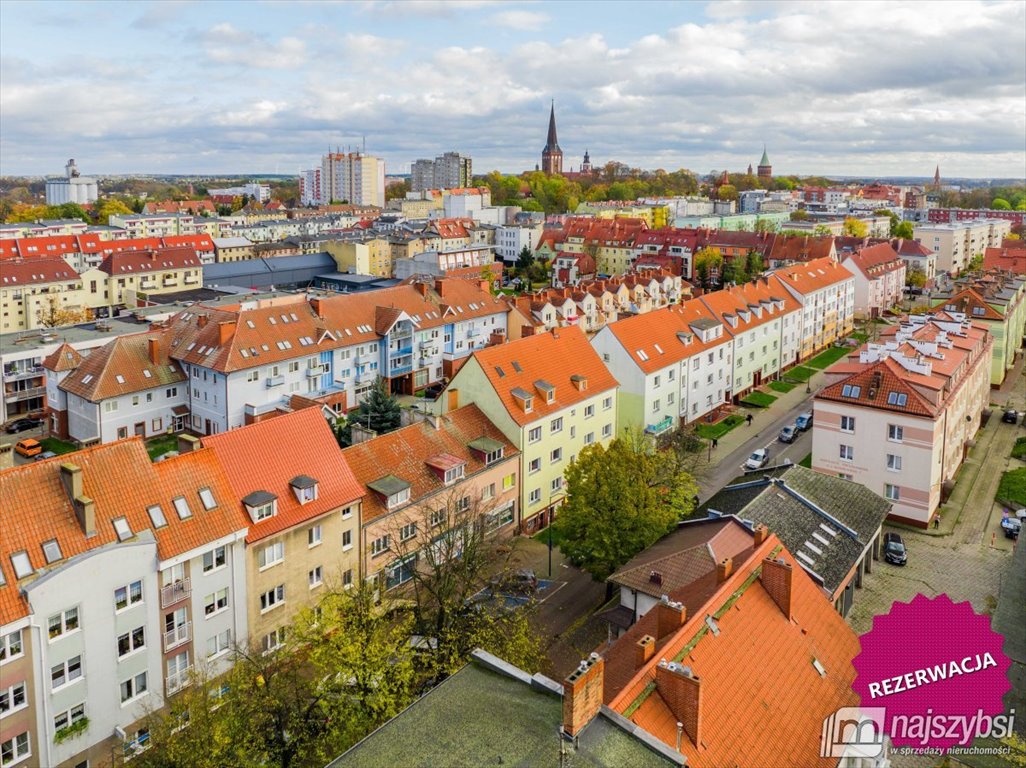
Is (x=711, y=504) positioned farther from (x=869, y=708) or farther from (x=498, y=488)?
(x=869, y=708)

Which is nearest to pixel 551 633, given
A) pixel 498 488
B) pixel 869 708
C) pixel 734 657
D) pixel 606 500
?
pixel 606 500

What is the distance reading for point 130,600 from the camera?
83.6ft

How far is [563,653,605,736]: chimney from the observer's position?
15859 mm

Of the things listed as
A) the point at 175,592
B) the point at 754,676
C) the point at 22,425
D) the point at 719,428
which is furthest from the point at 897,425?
the point at 22,425

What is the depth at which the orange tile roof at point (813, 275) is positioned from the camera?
254ft

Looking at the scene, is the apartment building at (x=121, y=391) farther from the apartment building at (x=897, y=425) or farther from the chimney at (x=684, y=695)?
the chimney at (x=684, y=695)

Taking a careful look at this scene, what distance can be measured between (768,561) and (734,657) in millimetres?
4075

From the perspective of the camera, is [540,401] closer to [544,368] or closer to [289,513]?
[544,368]

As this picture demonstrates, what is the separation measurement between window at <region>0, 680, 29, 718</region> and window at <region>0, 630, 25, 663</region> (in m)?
0.85

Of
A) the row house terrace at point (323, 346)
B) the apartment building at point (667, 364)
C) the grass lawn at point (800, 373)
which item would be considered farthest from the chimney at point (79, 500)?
the grass lawn at point (800, 373)

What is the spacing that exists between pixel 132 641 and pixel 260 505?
18.7 feet

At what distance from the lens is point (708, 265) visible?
4498 inches

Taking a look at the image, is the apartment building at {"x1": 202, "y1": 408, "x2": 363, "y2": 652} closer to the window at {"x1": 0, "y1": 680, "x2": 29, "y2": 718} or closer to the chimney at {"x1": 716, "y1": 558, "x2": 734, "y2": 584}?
the window at {"x1": 0, "y1": 680, "x2": 29, "y2": 718}

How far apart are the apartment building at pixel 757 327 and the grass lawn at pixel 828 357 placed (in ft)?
8.37
